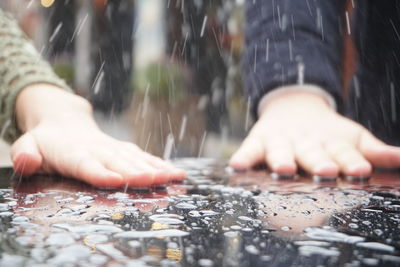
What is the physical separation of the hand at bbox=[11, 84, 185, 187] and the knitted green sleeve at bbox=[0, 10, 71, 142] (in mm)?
32

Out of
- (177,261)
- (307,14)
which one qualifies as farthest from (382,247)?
(307,14)

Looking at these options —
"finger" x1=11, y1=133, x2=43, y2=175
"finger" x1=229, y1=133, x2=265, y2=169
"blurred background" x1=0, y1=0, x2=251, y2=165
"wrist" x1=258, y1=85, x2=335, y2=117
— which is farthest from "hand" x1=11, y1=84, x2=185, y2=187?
"blurred background" x1=0, y1=0, x2=251, y2=165

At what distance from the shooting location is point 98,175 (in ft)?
3.75

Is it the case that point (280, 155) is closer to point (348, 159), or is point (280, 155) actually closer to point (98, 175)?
point (348, 159)

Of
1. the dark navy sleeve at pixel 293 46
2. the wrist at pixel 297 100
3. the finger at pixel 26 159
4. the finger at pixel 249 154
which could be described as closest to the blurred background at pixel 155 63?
the dark navy sleeve at pixel 293 46

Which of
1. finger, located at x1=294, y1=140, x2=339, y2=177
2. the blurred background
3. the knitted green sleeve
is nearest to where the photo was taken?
finger, located at x1=294, y1=140, x2=339, y2=177

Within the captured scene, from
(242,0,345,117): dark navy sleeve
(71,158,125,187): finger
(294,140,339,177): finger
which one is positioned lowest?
(71,158,125,187): finger

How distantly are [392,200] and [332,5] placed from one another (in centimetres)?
149

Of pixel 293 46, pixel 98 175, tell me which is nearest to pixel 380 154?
pixel 293 46

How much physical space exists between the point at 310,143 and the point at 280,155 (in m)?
0.15

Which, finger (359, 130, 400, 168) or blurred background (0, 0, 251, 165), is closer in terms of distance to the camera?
finger (359, 130, 400, 168)

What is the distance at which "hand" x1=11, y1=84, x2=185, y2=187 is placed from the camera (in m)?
1.16

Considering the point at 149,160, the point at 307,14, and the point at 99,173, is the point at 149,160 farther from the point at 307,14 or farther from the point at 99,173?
the point at 307,14

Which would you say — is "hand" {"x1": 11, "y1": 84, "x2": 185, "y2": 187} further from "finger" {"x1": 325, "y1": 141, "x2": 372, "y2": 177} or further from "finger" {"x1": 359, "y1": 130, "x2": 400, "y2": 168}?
"finger" {"x1": 359, "y1": 130, "x2": 400, "y2": 168}
